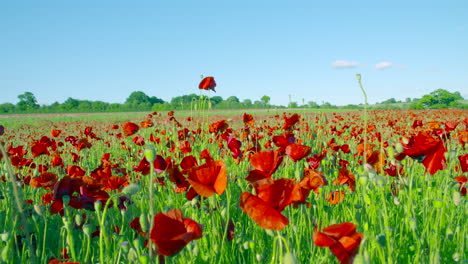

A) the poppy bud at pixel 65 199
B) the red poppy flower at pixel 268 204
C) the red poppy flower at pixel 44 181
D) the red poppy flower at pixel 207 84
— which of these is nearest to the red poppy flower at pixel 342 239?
the red poppy flower at pixel 268 204

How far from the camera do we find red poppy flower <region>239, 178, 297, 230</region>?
73cm

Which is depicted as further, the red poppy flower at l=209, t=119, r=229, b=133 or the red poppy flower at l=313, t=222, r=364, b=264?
the red poppy flower at l=209, t=119, r=229, b=133

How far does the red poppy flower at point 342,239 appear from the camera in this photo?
0.66m

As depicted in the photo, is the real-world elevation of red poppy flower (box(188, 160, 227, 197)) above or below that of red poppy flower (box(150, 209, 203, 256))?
above

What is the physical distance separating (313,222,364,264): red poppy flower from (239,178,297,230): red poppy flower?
9 centimetres

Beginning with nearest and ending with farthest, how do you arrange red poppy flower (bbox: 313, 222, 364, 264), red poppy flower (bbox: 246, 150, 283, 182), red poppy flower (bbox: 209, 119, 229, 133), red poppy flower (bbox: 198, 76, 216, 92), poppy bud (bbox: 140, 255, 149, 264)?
red poppy flower (bbox: 313, 222, 364, 264) < poppy bud (bbox: 140, 255, 149, 264) < red poppy flower (bbox: 246, 150, 283, 182) < red poppy flower (bbox: 198, 76, 216, 92) < red poppy flower (bbox: 209, 119, 229, 133)

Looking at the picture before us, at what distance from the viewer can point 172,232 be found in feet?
2.52

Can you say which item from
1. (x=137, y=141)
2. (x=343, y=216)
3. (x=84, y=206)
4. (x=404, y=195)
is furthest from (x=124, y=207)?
(x=404, y=195)

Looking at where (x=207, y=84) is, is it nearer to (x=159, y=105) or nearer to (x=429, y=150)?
(x=429, y=150)

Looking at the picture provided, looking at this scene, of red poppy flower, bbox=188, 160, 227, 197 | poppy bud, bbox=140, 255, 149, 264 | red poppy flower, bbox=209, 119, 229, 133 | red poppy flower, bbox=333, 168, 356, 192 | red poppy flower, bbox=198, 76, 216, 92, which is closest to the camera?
poppy bud, bbox=140, 255, 149, 264

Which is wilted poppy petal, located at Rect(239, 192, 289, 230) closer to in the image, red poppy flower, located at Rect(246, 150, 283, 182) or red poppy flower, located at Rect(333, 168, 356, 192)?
red poppy flower, located at Rect(246, 150, 283, 182)

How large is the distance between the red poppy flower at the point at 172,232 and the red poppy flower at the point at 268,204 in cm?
13

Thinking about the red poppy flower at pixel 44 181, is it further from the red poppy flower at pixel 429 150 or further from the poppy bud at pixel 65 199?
the red poppy flower at pixel 429 150

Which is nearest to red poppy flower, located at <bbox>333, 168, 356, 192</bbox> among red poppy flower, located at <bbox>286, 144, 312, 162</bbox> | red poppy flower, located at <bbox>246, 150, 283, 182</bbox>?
red poppy flower, located at <bbox>286, 144, 312, 162</bbox>
